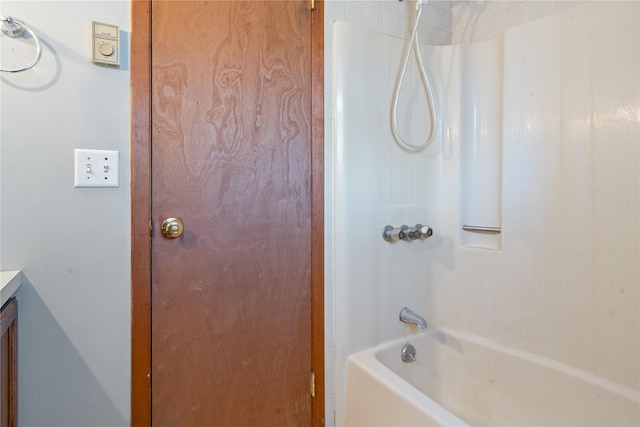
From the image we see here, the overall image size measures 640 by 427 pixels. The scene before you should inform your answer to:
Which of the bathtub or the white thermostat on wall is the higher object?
the white thermostat on wall

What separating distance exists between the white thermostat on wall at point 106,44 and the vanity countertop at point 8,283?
0.64 metres

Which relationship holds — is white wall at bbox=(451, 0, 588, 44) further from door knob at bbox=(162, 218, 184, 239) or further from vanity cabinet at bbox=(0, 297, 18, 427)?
vanity cabinet at bbox=(0, 297, 18, 427)

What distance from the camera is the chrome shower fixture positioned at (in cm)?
151

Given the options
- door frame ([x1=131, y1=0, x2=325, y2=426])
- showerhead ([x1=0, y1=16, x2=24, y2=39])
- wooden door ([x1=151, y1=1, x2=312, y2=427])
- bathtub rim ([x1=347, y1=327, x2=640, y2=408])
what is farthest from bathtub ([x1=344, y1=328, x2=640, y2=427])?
showerhead ([x1=0, y1=16, x2=24, y2=39])

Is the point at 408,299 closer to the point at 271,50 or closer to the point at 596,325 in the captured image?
the point at 596,325

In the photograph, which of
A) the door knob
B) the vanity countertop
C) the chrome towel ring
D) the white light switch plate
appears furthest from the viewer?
the door knob

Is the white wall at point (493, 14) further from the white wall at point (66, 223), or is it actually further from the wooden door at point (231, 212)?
the white wall at point (66, 223)

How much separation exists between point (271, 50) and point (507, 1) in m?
1.11

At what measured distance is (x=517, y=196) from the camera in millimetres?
1454

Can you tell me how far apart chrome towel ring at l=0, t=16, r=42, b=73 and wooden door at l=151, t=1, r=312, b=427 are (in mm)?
295

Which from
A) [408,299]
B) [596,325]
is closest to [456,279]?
[408,299]

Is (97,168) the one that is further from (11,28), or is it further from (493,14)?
(493,14)

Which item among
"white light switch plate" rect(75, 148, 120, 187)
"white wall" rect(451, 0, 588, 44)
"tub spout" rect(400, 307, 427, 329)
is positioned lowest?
"tub spout" rect(400, 307, 427, 329)

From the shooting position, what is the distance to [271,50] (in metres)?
1.31
